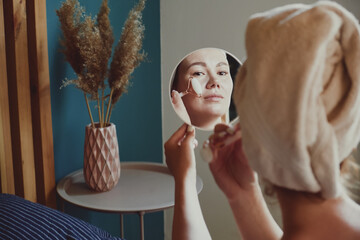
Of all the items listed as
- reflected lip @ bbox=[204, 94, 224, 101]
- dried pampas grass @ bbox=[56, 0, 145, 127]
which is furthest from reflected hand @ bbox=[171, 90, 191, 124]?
dried pampas grass @ bbox=[56, 0, 145, 127]

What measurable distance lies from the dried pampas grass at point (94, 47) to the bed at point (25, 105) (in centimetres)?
11

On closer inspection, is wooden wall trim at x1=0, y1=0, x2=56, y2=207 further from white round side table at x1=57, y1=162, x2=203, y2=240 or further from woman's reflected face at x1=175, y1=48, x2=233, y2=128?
woman's reflected face at x1=175, y1=48, x2=233, y2=128

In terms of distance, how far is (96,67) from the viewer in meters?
1.39

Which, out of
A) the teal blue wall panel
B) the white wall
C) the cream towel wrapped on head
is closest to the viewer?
the cream towel wrapped on head

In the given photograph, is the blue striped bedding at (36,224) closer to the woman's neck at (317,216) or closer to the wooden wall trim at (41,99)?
the wooden wall trim at (41,99)

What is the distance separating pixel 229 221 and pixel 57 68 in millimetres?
1506

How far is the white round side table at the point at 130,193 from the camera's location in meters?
1.34

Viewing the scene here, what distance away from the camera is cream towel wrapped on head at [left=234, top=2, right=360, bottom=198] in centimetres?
48

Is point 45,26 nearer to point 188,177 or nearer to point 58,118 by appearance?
point 58,118

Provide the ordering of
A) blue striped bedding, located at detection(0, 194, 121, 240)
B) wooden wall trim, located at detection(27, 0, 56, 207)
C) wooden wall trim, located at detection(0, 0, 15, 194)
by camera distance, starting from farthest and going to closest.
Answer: wooden wall trim, located at detection(27, 0, 56, 207), wooden wall trim, located at detection(0, 0, 15, 194), blue striped bedding, located at detection(0, 194, 121, 240)

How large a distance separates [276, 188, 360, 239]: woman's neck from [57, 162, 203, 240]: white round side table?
2.67 feet

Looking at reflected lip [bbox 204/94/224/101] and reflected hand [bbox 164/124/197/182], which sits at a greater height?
reflected lip [bbox 204/94/224/101]

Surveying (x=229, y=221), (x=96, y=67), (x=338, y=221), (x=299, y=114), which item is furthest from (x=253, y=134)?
(x=229, y=221)

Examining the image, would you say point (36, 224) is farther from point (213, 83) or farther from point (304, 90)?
point (304, 90)
